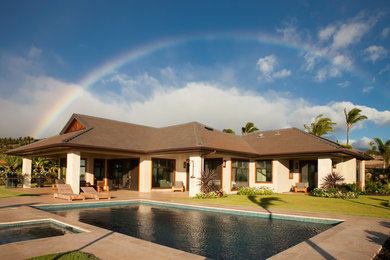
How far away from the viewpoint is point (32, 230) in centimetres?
860

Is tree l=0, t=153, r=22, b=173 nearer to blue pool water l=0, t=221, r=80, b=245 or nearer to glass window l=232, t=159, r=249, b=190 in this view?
glass window l=232, t=159, r=249, b=190

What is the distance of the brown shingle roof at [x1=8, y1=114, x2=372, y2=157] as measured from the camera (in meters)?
19.1

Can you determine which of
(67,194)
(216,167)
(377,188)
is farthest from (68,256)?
(377,188)

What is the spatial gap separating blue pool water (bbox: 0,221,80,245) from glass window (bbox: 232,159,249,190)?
1443 cm

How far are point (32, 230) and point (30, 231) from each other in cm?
15

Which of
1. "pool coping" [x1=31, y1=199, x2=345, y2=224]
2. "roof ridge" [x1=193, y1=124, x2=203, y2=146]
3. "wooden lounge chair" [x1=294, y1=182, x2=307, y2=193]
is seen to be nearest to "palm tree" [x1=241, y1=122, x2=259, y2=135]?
"wooden lounge chair" [x1=294, y1=182, x2=307, y2=193]

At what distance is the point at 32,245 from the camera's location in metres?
6.33

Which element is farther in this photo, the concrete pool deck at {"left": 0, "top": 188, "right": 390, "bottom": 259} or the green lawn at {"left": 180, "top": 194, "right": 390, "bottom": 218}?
the green lawn at {"left": 180, "top": 194, "right": 390, "bottom": 218}

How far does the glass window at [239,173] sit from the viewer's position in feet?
71.3

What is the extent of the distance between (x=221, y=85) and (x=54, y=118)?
1774cm

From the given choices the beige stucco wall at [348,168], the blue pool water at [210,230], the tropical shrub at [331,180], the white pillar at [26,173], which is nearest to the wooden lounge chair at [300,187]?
the beige stucco wall at [348,168]

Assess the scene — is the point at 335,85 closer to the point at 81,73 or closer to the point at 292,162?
the point at 292,162

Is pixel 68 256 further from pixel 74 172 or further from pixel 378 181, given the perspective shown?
pixel 378 181

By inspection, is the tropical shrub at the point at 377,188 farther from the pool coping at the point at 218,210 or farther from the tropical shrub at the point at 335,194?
the pool coping at the point at 218,210
